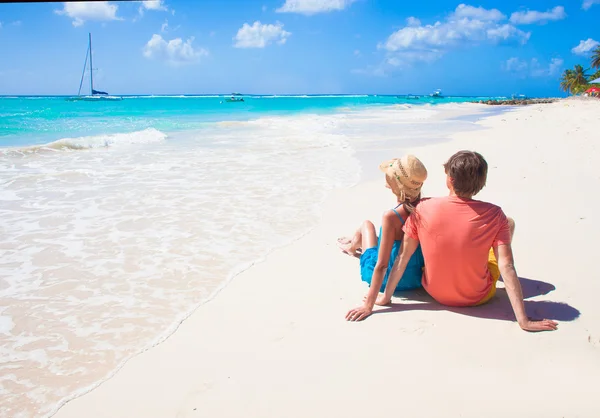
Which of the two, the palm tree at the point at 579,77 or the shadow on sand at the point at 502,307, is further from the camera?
the palm tree at the point at 579,77

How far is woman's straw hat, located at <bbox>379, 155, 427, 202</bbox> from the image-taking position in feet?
9.33

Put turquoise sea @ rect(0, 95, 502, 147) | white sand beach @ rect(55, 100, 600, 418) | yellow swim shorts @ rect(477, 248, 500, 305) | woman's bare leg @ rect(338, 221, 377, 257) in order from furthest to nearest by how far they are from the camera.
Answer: turquoise sea @ rect(0, 95, 502, 147)
woman's bare leg @ rect(338, 221, 377, 257)
yellow swim shorts @ rect(477, 248, 500, 305)
white sand beach @ rect(55, 100, 600, 418)

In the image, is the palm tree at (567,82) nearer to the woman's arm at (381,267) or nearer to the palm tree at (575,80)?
the palm tree at (575,80)

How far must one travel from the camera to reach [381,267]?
3031 mm

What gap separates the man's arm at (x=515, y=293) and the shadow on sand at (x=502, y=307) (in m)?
0.15

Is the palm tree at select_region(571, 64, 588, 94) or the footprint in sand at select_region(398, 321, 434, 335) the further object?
the palm tree at select_region(571, 64, 588, 94)

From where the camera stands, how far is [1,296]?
11.8ft

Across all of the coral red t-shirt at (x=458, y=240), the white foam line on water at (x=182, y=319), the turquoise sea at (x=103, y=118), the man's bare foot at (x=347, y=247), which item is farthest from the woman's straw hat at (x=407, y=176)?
the turquoise sea at (x=103, y=118)

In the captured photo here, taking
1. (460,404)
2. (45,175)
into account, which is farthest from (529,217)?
(45,175)

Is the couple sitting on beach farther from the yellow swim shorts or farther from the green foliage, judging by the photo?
the green foliage

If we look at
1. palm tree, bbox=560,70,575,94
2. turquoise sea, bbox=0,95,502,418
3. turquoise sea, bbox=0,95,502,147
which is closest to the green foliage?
palm tree, bbox=560,70,575,94

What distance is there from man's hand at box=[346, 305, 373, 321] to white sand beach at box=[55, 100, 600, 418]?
0.19ft

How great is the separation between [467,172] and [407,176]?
1.27 feet

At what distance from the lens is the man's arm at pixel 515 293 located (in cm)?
271
